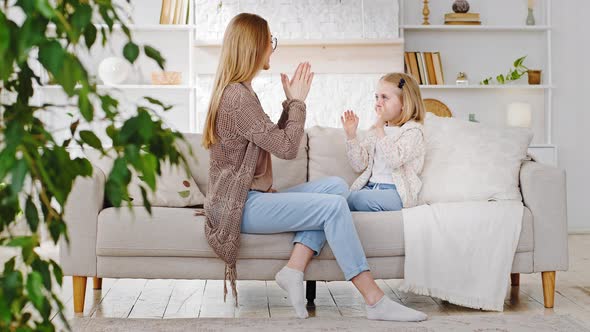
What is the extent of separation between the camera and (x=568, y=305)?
3.48 meters

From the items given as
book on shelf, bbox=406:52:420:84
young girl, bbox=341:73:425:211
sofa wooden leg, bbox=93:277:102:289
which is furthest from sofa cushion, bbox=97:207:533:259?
book on shelf, bbox=406:52:420:84

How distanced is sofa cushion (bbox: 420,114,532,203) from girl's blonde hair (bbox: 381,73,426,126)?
0.43 feet

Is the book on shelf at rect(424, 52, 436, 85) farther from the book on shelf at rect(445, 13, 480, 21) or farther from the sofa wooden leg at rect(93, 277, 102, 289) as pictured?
the sofa wooden leg at rect(93, 277, 102, 289)

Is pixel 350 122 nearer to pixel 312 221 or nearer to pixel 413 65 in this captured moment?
pixel 312 221

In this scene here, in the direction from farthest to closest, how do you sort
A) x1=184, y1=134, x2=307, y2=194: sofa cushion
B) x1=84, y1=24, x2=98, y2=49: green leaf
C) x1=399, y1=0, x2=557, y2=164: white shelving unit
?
x1=399, y1=0, x2=557, y2=164: white shelving unit → x1=184, y1=134, x2=307, y2=194: sofa cushion → x1=84, y1=24, x2=98, y2=49: green leaf

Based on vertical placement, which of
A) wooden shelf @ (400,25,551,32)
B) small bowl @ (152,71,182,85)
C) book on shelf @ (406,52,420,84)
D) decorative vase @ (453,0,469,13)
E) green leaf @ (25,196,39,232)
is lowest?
green leaf @ (25,196,39,232)

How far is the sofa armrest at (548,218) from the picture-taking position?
3.34 m

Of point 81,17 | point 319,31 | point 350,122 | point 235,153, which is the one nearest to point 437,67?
point 319,31

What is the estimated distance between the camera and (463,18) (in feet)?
19.1

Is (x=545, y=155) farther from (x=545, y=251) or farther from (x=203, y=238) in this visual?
(x=203, y=238)

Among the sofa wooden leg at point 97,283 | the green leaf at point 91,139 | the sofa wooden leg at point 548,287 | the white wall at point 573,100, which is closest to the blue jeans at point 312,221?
the sofa wooden leg at point 548,287

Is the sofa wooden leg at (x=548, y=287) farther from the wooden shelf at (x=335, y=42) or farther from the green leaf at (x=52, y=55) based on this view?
the green leaf at (x=52, y=55)

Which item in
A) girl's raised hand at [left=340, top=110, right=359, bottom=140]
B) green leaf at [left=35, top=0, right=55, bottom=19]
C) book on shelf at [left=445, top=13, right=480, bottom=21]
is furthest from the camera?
book on shelf at [left=445, top=13, right=480, bottom=21]

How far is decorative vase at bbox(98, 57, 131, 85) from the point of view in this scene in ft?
18.5
